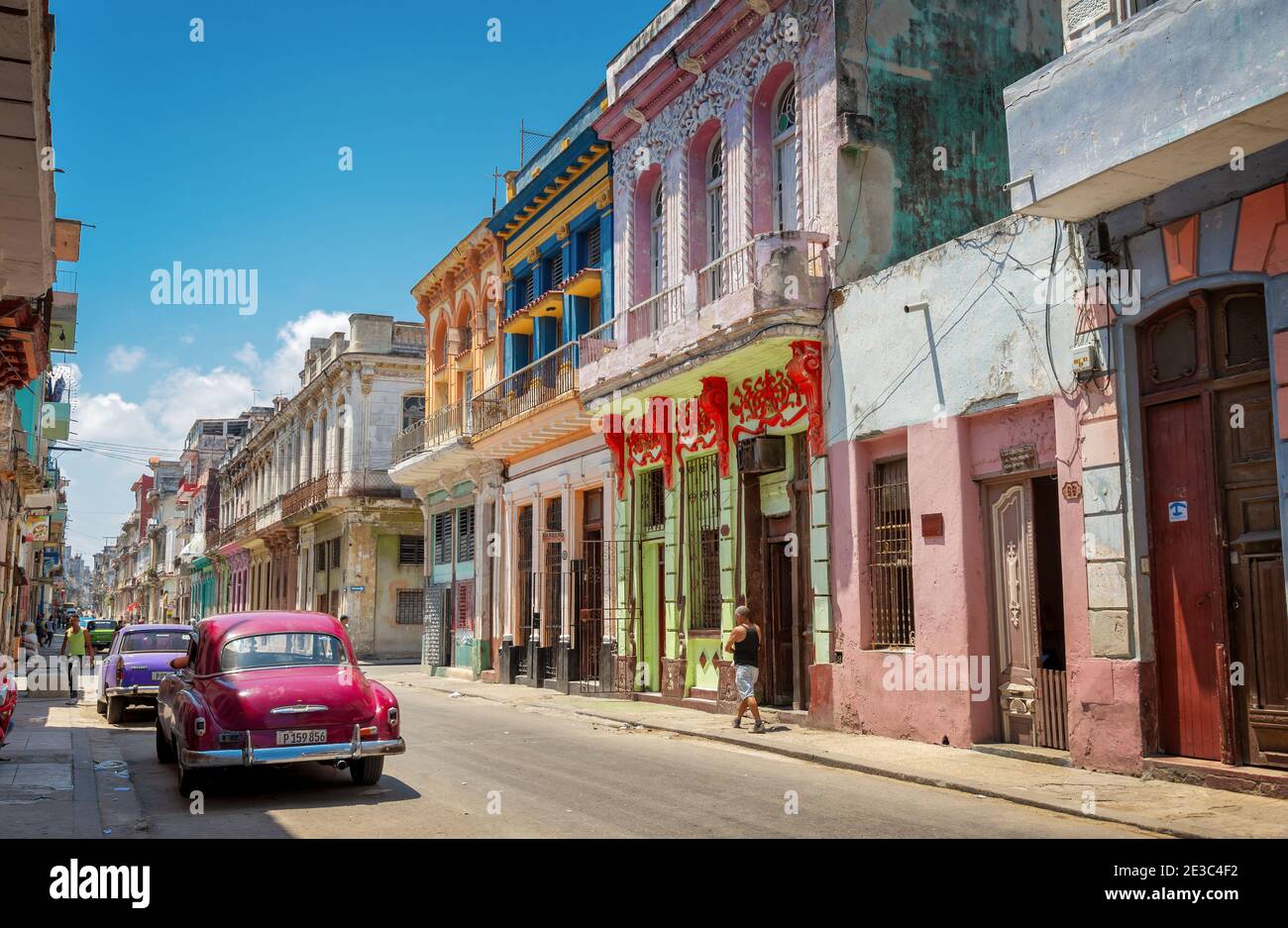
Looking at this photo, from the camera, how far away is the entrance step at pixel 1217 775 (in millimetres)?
9102

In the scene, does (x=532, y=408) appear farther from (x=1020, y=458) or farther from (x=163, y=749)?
(x=1020, y=458)

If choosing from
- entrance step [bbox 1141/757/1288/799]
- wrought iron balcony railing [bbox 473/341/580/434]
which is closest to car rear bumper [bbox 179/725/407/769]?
entrance step [bbox 1141/757/1288/799]

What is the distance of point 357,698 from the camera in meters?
9.85

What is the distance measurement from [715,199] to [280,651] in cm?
1120

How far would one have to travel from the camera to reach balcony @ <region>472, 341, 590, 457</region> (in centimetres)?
2217

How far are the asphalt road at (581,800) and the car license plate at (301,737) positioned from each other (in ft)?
1.56

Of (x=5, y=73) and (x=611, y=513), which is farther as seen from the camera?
(x=611, y=513)

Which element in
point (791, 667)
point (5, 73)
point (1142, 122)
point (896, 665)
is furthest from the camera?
point (791, 667)

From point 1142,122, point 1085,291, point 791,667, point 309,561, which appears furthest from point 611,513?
point 309,561

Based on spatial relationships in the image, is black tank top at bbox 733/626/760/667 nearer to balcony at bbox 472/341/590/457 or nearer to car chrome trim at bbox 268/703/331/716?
car chrome trim at bbox 268/703/331/716

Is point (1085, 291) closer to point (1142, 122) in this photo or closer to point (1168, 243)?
point (1168, 243)

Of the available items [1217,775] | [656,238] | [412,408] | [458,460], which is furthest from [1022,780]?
[412,408]

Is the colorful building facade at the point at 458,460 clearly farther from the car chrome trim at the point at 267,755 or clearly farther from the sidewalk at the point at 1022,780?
the car chrome trim at the point at 267,755
